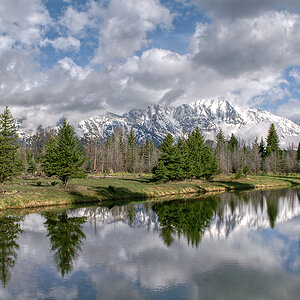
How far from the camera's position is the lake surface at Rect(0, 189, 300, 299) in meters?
13.1

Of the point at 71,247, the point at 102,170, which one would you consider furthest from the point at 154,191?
the point at 102,170

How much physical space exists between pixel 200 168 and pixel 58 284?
2492 inches

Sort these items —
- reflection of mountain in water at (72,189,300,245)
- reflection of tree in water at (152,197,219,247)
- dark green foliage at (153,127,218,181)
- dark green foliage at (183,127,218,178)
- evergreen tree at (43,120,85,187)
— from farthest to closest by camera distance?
1. dark green foliage at (183,127,218,178)
2. dark green foliage at (153,127,218,181)
3. evergreen tree at (43,120,85,187)
4. reflection of mountain in water at (72,189,300,245)
5. reflection of tree in water at (152,197,219,247)

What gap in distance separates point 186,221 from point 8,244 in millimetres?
16075

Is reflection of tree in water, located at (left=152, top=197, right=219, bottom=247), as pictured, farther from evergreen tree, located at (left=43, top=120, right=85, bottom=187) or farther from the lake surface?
evergreen tree, located at (left=43, top=120, right=85, bottom=187)

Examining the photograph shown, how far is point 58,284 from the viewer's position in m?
13.7

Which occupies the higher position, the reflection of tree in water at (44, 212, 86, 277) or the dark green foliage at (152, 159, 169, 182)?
the dark green foliage at (152, 159, 169, 182)

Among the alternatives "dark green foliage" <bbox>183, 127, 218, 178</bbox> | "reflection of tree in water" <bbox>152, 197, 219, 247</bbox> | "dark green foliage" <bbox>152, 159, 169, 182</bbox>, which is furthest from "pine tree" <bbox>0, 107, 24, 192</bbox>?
"dark green foliage" <bbox>183, 127, 218, 178</bbox>

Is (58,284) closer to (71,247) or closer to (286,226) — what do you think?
(71,247)

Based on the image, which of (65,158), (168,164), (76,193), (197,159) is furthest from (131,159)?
(76,193)

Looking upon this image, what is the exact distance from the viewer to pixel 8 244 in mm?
20688

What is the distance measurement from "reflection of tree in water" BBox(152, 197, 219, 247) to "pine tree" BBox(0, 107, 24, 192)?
19714mm

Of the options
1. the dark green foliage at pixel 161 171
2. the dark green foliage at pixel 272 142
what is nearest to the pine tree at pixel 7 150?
the dark green foliage at pixel 161 171

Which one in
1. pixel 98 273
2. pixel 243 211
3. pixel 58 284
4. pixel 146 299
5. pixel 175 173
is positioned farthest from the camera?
pixel 175 173
